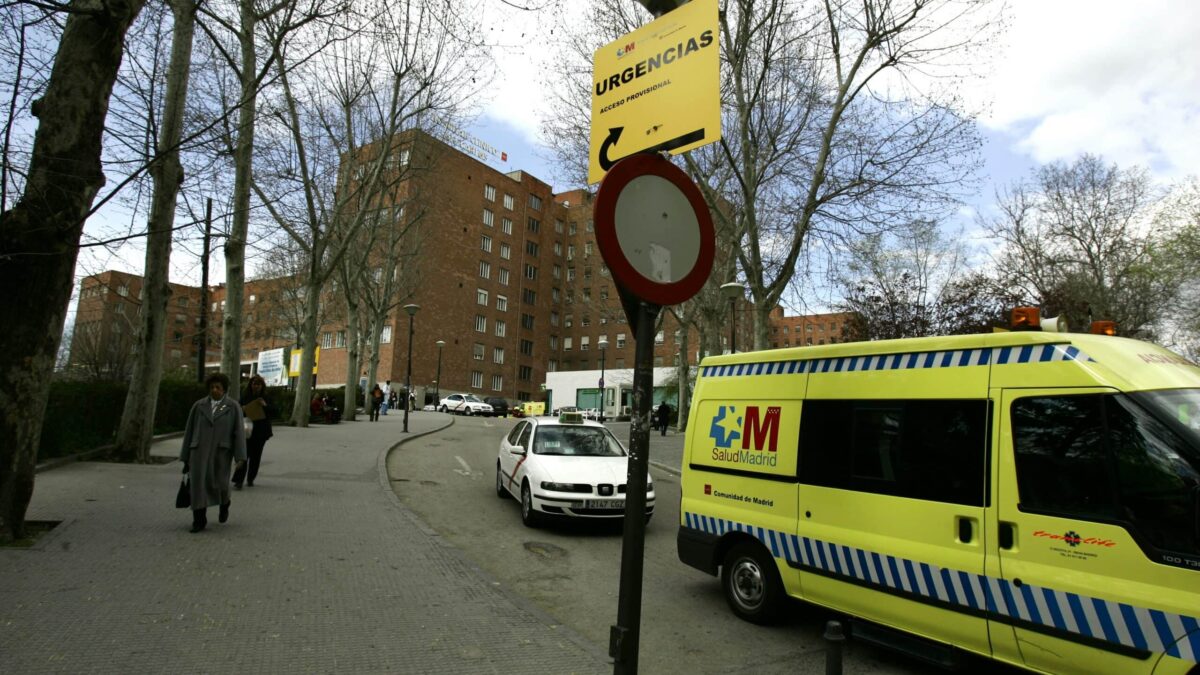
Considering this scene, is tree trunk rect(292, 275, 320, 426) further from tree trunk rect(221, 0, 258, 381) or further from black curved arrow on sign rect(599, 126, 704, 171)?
black curved arrow on sign rect(599, 126, 704, 171)

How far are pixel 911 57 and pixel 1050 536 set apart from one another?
1443cm

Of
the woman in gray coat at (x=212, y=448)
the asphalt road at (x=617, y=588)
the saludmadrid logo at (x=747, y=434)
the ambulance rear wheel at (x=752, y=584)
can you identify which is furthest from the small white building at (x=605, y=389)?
the ambulance rear wheel at (x=752, y=584)

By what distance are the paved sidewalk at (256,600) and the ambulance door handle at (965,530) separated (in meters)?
2.38

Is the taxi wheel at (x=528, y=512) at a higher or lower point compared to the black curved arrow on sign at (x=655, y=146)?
lower

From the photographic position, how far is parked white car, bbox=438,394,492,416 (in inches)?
1980

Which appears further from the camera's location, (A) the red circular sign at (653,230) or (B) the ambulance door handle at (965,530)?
(B) the ambulance door handle at (965,530)

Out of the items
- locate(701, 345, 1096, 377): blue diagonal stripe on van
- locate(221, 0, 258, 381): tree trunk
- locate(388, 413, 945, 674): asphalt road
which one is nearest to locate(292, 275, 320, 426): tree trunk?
locate(221, 0, 258, 381): tree trunk

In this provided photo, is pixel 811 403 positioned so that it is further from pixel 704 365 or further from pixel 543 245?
pixel 543 245

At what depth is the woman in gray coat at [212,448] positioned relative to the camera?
6.72 meters

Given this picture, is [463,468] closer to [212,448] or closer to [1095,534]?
[212,448]

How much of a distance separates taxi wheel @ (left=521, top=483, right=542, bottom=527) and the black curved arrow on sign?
21.3 feet

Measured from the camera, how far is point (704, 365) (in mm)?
6426

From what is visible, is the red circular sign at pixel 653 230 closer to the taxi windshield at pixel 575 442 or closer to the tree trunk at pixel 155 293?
the taxi windshield at pixel 575 442

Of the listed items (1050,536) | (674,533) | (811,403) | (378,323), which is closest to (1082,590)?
(1050,536)
